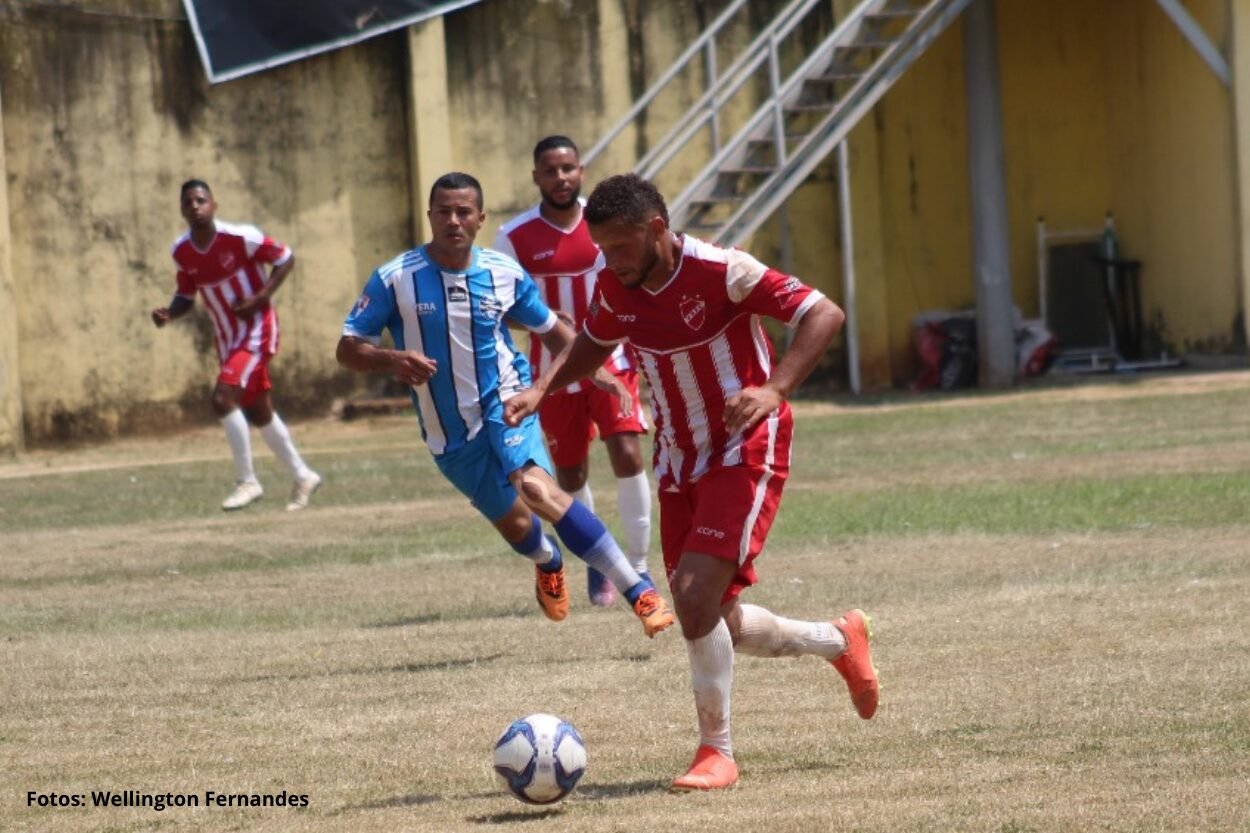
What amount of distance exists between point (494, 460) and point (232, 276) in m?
7.37

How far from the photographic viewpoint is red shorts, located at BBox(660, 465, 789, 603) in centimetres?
682

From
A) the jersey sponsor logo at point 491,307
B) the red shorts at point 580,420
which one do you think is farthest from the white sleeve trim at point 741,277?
the red shorts at point 580,420

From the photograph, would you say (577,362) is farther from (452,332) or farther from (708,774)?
(452,332)

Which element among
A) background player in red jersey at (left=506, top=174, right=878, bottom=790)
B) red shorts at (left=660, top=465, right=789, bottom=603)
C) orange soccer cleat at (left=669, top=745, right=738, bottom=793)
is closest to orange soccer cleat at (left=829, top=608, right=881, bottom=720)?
background player in red jersey at (left=506, top=174, right=878, bottom=790)

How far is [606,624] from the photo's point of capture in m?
10.2

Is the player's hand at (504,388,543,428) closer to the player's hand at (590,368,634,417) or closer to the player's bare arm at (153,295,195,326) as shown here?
the player's hand at (590,368,634,417)

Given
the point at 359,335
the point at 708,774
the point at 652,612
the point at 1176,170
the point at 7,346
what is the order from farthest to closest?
the point at 1176,170 → the point at 7,346 → the point at 359,335 → the point at 652,612 → the point at 708,774

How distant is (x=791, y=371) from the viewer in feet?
22.3

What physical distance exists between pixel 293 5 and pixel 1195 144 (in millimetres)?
9902

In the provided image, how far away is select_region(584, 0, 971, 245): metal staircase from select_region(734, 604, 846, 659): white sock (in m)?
14.3

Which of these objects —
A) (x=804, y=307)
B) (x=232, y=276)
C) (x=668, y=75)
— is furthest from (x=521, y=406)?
(x=668, y=75)

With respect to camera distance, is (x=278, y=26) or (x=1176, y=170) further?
(x=1176, y=170)

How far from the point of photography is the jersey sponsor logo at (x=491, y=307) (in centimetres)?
988

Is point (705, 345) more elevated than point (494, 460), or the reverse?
point (705, 345)
